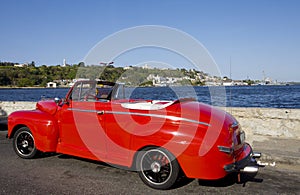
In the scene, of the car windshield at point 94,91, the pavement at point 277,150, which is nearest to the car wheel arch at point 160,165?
the car windshield at point 94,91

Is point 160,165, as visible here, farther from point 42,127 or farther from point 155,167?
point 42,127

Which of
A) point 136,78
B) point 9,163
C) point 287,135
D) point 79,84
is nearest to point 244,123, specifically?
point 287,135

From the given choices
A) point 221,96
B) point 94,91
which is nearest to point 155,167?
point 94,91

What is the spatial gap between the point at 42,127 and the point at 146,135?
2.56 meters

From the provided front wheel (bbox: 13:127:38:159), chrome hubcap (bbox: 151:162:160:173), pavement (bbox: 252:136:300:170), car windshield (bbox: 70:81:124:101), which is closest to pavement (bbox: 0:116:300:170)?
pavement (bbox: 252:136:300:170)

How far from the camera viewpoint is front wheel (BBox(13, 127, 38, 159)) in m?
5.70

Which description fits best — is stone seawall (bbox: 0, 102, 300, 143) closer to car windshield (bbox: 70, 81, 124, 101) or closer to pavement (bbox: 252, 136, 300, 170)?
pavement (bbox: 252, 136, 300, 170)

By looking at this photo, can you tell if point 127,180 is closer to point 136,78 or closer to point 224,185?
point 224,185

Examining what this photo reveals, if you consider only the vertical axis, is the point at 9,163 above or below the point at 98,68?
below

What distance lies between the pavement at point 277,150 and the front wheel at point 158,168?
102 inches

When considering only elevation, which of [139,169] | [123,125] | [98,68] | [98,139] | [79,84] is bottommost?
[139,169]

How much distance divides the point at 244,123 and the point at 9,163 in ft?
21.8

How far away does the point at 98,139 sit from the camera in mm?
4680

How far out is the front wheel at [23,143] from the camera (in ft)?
18.7
